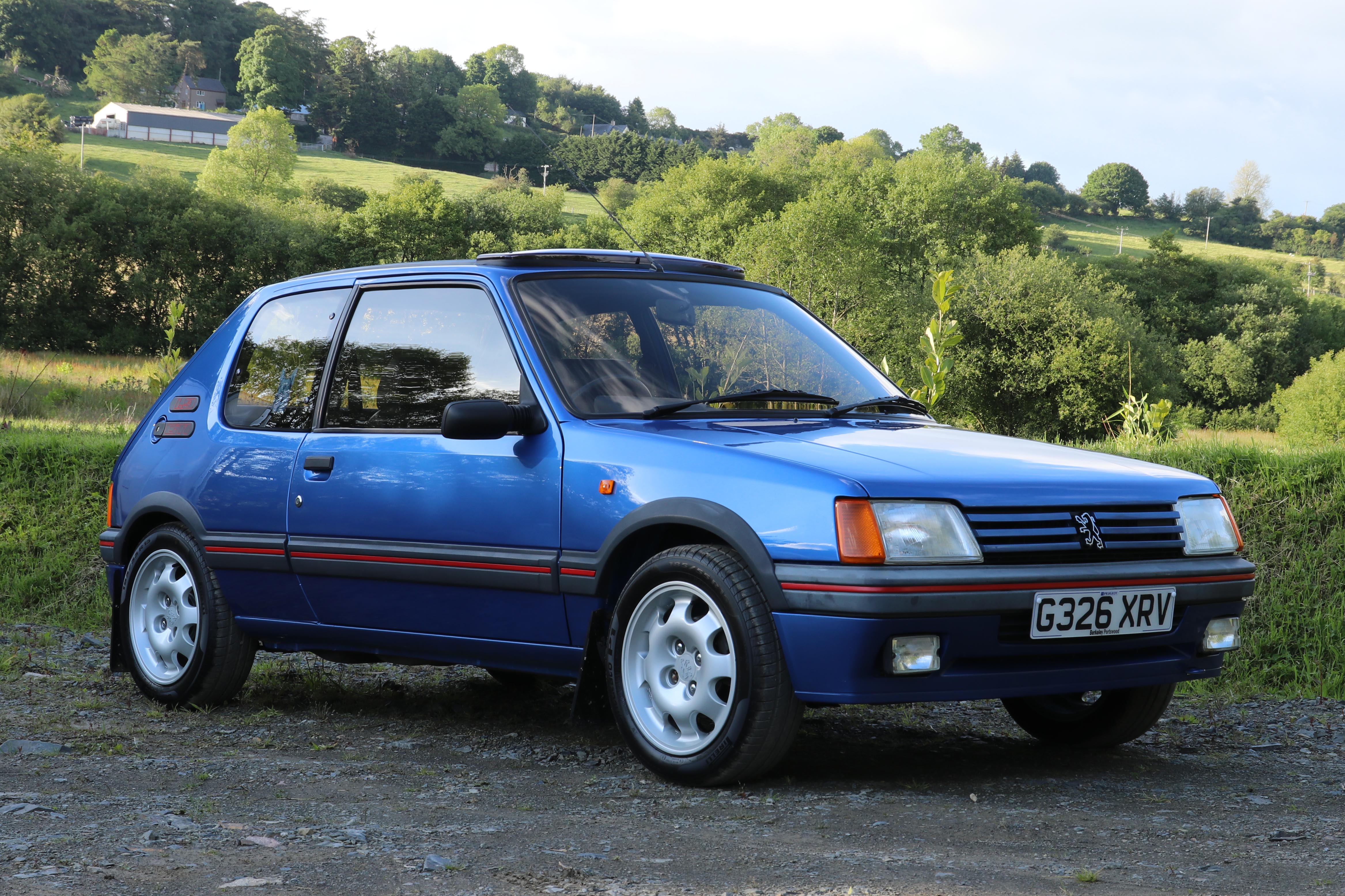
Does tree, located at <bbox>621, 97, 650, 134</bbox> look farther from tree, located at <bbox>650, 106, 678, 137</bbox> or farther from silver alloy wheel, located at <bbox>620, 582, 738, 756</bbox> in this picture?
silver alloy wheel, located at <bbox>620, 582, 738, 756</bbox>

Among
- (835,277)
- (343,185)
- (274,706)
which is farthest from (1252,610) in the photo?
(343,185)

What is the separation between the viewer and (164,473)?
19.2 ft

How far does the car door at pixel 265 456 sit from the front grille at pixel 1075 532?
289 centimetres

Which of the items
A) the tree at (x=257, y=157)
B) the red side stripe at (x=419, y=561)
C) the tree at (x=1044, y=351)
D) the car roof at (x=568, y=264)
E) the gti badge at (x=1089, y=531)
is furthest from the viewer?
the tree at (x=257, y=157)

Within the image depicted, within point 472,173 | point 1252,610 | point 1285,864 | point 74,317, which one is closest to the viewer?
point 1285,864

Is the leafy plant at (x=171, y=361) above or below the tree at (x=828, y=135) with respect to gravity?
below

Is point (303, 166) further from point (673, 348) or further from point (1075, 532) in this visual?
point (1075, 532)

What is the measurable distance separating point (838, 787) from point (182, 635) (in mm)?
3258

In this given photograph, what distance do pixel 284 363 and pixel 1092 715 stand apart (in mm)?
3727

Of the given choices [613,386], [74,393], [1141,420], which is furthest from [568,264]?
[74,393]

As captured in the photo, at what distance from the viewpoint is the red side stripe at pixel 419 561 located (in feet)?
14.5

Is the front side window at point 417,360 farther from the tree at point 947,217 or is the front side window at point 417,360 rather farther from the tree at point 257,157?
the tree at point 257,157

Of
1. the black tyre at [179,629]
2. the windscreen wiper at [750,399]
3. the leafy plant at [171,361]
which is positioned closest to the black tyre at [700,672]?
the windscreen wiper at [750,399]

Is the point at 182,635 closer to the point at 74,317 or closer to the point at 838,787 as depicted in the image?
the point at 838,787
